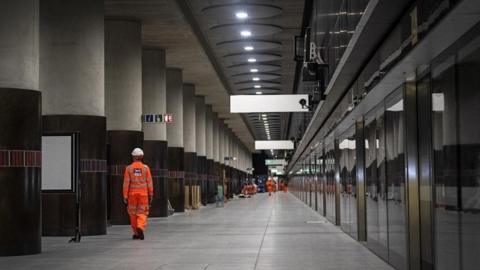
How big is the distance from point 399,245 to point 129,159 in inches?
598

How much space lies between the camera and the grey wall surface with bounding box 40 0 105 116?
1947cm

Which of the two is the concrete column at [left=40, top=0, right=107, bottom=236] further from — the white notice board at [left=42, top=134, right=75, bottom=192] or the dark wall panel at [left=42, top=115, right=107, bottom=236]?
the white notice board at [left=42, top=134, right=75, bottom=192]

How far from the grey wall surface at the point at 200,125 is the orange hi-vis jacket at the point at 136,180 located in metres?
30.2

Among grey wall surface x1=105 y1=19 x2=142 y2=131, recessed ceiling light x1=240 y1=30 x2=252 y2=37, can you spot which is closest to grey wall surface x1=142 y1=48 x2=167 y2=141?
recessed ceiling light x1=240 y1=30 x2=252 y2=37

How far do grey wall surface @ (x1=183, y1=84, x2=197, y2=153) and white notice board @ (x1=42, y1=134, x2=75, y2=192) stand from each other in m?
25.2

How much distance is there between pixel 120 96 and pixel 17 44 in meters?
11.3

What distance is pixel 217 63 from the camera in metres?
37.8

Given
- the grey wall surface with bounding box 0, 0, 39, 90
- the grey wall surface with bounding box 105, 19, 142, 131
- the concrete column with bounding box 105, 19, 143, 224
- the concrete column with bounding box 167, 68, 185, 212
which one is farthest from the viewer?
the concrete column with bounding box 167, 68, 185, 212

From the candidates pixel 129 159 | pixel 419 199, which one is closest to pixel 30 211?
pixel 419 199

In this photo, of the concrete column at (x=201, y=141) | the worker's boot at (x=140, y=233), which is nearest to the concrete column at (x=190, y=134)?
the concrete column at (x=201, y=141)

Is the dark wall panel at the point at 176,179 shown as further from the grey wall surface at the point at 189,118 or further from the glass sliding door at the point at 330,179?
the glass sliding door at the point at 330,179

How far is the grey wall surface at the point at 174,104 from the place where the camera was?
118ft

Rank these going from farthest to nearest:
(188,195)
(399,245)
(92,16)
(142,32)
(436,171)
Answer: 1. (188,195)
2. (142,32)
3. (92,16)
4. (399,245)
5. (436,171)

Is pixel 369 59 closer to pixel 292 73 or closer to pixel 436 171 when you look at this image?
pixel 436 171
